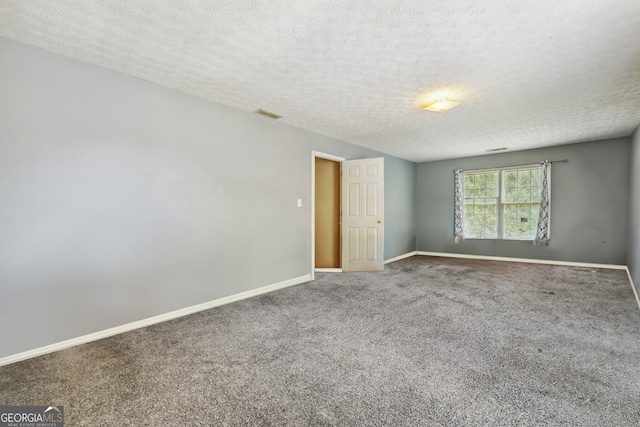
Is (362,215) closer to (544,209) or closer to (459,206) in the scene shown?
(459,206)

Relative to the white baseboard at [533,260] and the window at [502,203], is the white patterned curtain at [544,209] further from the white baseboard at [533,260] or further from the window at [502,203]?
the white baseboard at [533,260]

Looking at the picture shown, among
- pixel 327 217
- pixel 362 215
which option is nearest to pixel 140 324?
pixel 327 217

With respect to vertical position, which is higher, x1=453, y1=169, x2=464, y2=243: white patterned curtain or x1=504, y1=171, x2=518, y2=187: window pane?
x1=504, y1=171, x2=518, y2=187: window pane

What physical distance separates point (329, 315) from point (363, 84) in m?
2.40

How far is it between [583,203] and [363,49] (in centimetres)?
570

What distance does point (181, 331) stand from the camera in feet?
8.71

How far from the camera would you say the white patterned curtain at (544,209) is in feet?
18.5

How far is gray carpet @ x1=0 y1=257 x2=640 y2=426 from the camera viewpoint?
62.1 inches

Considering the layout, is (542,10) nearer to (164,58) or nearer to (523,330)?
(523,330)

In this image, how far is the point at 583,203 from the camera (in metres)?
5.43

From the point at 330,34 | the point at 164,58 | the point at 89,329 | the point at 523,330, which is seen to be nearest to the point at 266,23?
the point at 330,34

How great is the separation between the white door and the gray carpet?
1.75m
